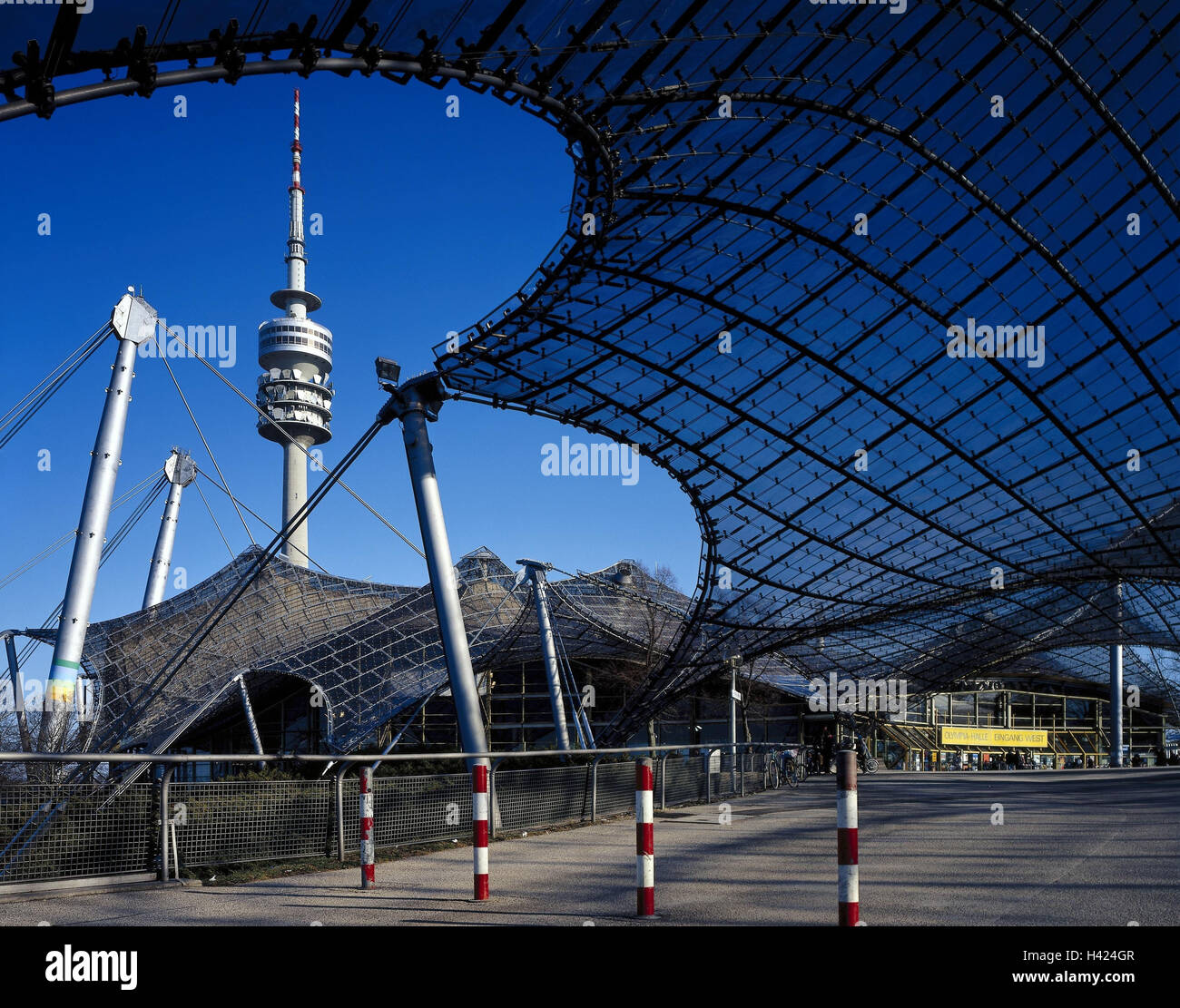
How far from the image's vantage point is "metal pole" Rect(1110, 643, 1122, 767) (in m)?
67.9

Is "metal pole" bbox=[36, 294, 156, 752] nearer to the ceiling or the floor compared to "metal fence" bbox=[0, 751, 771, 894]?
nearer to the ceiling

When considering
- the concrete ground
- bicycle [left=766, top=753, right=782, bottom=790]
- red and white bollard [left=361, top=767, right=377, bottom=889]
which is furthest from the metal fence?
bicycle [left=766, top=753, right=782, bottom=790]

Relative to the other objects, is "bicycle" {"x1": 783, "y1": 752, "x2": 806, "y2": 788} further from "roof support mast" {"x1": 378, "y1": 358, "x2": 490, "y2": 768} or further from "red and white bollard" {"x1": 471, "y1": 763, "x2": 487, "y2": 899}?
"red and white bollard" {"x1": 471, "y1": 763, "x2": 487, "y2": 899}

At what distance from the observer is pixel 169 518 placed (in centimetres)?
6328

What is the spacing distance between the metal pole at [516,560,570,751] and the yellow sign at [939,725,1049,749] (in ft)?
164

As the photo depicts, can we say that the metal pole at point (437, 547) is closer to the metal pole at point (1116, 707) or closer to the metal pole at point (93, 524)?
the metal pole at point (93, 524)

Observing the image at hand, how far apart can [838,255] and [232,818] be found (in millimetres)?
22309

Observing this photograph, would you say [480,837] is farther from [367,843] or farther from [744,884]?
[744,884]

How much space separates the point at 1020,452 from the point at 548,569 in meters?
18.4

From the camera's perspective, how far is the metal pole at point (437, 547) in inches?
922

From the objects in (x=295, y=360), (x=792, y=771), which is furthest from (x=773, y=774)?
(x=295, y=360)

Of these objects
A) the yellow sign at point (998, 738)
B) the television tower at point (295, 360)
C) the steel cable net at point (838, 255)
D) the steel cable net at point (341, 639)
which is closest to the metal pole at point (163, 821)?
the steel cable net at point (838, 255)

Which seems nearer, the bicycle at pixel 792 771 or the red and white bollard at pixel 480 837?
the red and white bollard at pixel 480 837

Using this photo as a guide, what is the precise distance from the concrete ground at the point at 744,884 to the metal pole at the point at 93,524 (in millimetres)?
14369
